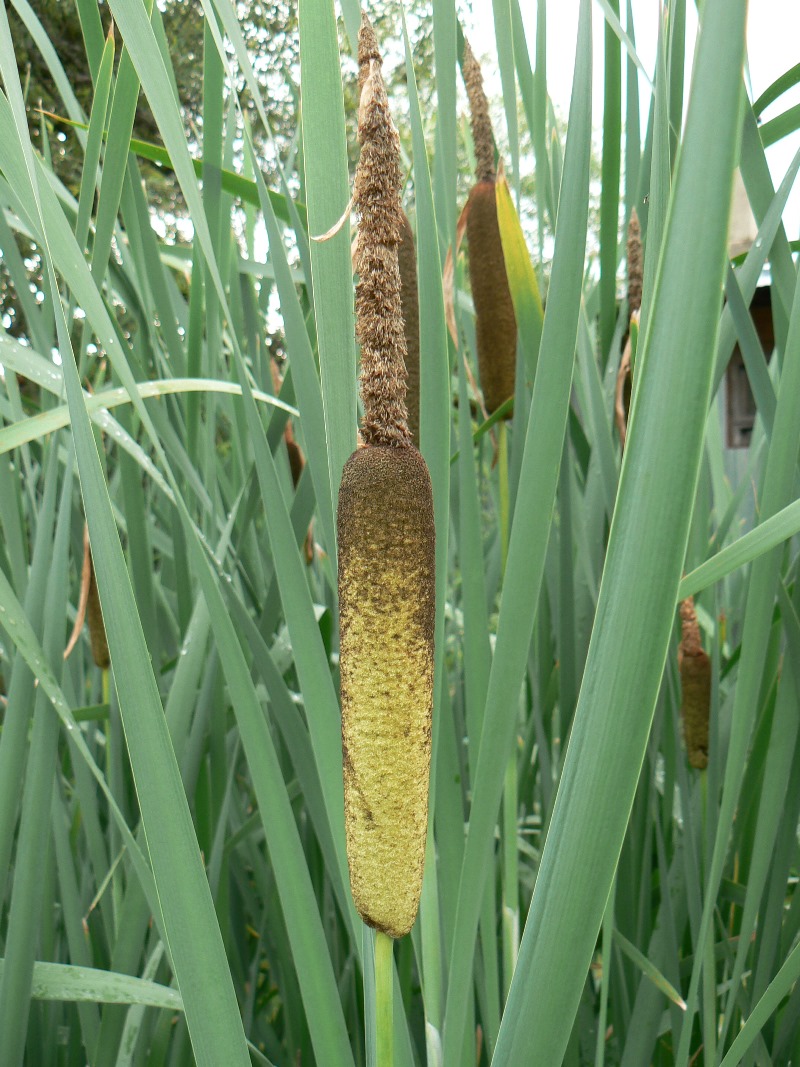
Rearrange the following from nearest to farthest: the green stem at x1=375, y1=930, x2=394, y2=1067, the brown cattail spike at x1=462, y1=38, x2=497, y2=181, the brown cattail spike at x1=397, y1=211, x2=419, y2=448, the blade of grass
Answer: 1. the blade of grass
2. the green stem at x1=375, y1=930, x2=394, y2=1067
3. the brown cattail spike at x1=397, y1=211, x2=419, y2=448
4. the brown cattail spike at x1=462, y1=38, x2=497, y2=181

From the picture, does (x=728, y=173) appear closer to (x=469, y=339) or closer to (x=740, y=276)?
(x=740, y=276)

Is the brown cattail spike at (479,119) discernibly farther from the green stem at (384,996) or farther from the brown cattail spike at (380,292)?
the green stem at (384,996)

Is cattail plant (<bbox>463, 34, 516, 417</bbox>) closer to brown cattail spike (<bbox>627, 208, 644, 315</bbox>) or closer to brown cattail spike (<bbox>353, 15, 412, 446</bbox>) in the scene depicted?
brown cattail spike (<bbox>627, 208, 644, 315</bbox>)

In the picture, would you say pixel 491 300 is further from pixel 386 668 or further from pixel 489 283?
pixel 386 668

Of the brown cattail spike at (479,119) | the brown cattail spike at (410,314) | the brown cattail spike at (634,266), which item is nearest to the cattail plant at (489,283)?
the brown cattail spike at (479,119)

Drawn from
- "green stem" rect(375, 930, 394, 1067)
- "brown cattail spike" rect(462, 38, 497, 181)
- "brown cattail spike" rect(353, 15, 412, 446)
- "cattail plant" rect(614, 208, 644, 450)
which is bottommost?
"green stem" rect(375, 930, 394, 1067)

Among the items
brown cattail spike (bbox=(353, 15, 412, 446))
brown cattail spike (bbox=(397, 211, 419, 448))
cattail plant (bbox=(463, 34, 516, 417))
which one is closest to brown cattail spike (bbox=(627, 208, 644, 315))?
cattail plant (bbox=(463, 34, 516, 417))

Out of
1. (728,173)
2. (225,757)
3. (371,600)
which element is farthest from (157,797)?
(225,757)

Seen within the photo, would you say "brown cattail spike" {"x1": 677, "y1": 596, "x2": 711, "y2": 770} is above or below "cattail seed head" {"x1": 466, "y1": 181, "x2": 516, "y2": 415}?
below

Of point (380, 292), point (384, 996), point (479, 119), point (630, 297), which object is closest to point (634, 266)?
point (630, 297)
